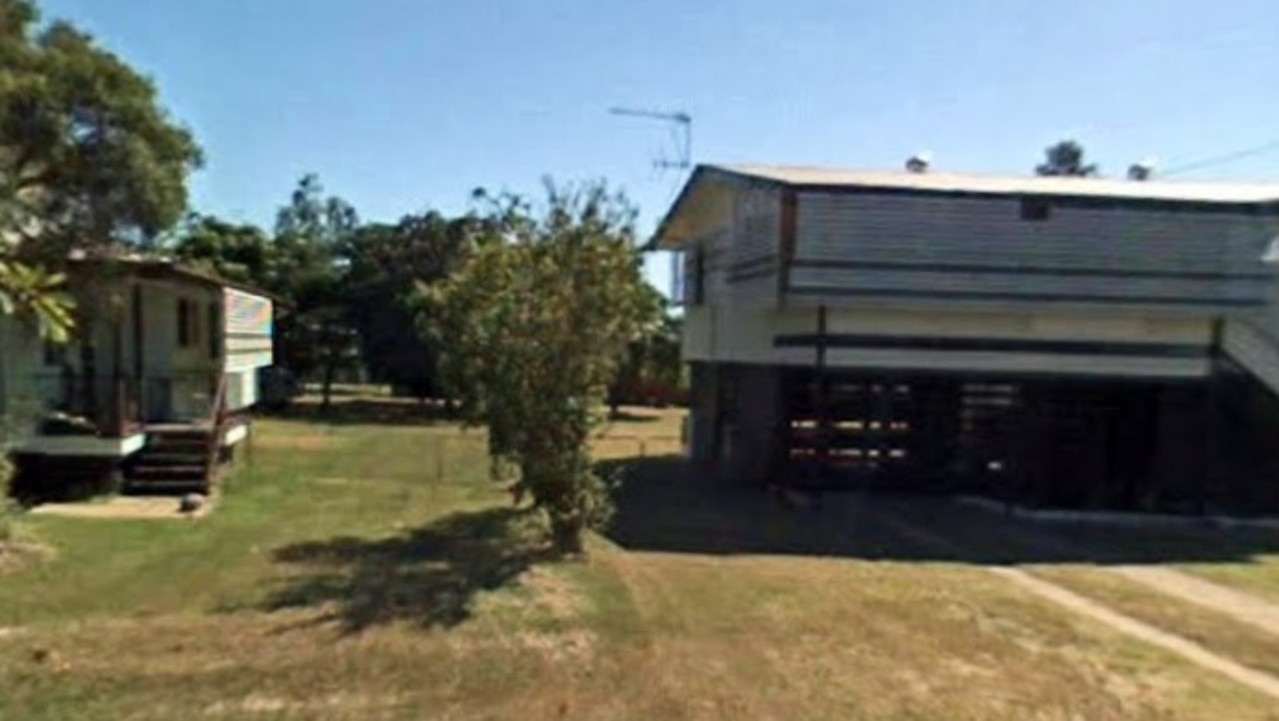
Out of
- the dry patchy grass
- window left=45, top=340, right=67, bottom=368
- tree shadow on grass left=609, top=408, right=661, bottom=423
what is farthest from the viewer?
tree shadow on grass left=609, top=408, right=661, bottom=423

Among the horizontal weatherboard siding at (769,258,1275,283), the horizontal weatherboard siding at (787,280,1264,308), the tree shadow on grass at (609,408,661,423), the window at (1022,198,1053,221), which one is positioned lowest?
the tree shadow on grass at (609,408,661,423)

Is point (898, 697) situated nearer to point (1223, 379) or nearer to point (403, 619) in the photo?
point (403, 619)

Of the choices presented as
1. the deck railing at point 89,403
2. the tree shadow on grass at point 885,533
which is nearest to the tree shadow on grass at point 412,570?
the tree shadow on grass at point 885,533

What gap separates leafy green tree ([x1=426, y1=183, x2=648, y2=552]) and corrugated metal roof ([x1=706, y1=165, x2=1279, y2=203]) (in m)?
8.31

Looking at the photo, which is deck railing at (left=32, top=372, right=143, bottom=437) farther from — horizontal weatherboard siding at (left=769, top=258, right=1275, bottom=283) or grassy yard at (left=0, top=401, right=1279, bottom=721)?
horizontal weatherboard siding at (left=769, top=258, right=1275, bottom=283)

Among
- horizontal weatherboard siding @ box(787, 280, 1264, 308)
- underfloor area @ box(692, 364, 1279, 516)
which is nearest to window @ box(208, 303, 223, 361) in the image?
underfloor area @ box(692, 364, 1279, 516)

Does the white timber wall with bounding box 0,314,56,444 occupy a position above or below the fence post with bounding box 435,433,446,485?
above

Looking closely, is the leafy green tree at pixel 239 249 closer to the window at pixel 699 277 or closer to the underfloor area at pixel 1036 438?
the window at pixel 699 277

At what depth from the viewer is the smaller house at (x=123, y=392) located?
18.8 metres

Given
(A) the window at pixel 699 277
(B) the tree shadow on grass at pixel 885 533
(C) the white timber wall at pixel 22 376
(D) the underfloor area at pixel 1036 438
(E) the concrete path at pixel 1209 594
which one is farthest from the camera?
(A) the window at pixel 699 277

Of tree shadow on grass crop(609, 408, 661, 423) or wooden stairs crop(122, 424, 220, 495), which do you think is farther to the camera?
tree shadow on grass crop(609, 408, 661, 423)

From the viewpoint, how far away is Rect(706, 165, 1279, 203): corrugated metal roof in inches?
885

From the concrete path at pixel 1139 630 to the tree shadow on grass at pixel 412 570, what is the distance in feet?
20.2

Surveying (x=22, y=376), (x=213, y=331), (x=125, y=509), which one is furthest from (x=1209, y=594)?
(x=213, y=331)
